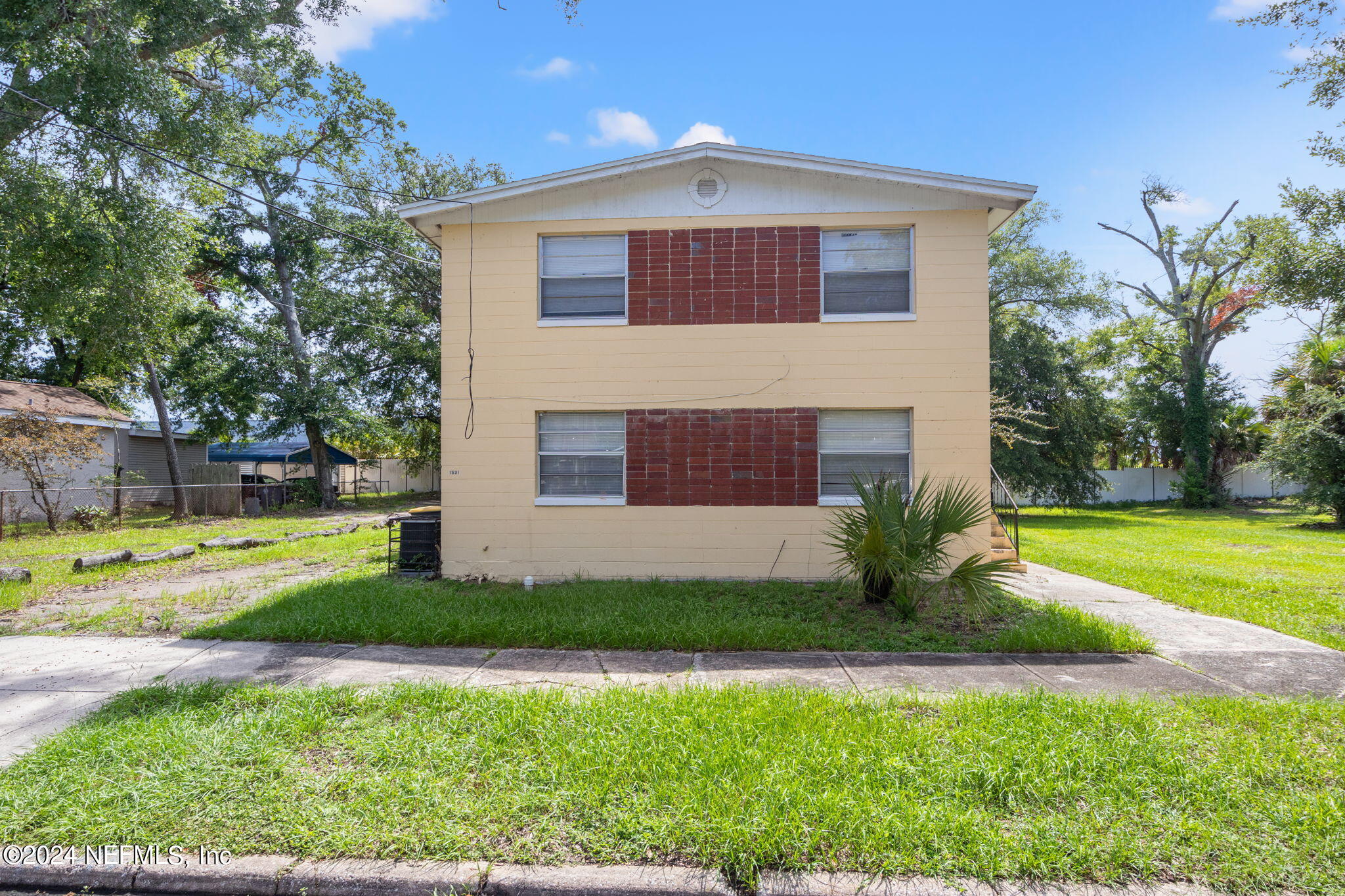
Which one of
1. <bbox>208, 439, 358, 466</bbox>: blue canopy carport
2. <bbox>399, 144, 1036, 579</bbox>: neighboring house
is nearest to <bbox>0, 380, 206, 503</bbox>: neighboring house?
<bbox>208, 439, 358, 466</bbox>: blue canopy carport

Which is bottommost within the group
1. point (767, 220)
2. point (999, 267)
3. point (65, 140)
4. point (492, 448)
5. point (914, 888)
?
point (914, 888)

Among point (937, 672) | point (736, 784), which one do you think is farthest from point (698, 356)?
point (736, 784)

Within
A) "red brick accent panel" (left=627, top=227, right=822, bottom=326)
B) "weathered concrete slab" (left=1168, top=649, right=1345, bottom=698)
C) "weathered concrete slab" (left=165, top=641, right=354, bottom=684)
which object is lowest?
"weathered concrete slab" (left=165, top=641, right=354, bottom=684)

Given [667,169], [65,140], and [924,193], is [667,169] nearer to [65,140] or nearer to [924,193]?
[924,193]

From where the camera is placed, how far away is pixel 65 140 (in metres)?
10.7

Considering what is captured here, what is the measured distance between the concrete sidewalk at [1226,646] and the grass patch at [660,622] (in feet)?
1.61

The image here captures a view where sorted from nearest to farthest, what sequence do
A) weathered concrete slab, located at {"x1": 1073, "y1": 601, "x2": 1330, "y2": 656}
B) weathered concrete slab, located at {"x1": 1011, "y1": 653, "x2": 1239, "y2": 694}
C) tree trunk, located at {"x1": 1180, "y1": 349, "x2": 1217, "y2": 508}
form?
weathered concrete slab, located at {"x1": 1011, "y1": 653, "x2": 1239, "y2": 694}, weathered concrete slab, located at {"x1": 1073, "y1": 601, "x2": 1330, "y2": 656}, tree trunk, located at {"x1": 1180, "y1": 349, "x2": 1217, "y2": 508}

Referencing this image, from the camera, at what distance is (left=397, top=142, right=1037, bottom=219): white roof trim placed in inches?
357

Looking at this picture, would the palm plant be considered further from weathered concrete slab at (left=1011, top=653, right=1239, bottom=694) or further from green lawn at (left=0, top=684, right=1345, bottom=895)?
green lawn at (left=0, top=684, right=1345, bottom=895)

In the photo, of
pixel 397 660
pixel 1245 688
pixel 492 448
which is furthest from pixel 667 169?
pixel 1245 688

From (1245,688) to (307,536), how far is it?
54.1ft

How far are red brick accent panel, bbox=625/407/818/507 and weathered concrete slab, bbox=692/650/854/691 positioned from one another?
3433mm

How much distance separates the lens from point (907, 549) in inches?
278

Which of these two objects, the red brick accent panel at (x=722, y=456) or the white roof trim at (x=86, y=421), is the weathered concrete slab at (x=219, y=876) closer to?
the red brick accent panel at (x=722, y=456)
